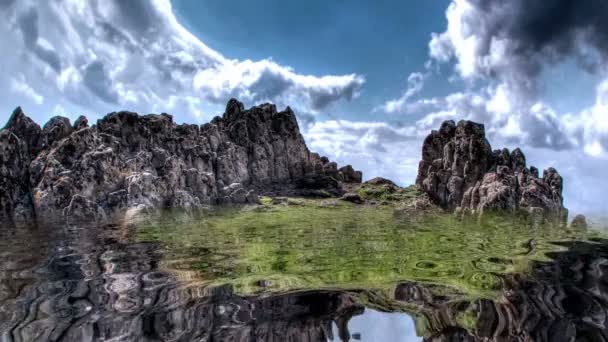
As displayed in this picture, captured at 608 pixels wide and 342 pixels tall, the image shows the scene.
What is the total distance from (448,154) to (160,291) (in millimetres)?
70563

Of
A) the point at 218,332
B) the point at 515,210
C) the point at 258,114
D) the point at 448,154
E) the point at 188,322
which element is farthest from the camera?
the point at 258,114

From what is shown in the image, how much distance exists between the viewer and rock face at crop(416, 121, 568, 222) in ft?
164

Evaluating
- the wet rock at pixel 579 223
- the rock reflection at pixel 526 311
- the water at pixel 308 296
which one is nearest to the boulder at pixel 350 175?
the wet rock at pixel 579 223

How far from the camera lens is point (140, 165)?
233ft

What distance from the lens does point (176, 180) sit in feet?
246

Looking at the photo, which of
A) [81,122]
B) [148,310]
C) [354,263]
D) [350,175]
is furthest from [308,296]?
[350,175]

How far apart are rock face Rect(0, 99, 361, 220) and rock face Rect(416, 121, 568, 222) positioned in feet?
137

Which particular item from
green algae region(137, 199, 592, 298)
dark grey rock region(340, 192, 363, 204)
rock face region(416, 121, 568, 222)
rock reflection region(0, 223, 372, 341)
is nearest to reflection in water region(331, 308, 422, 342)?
rock reflection region(0, 223, 372, 341)

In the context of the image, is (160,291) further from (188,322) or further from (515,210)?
(515,210)

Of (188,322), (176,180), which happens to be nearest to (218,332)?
(188,322)

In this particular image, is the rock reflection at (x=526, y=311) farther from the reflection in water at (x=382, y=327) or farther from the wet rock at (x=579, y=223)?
the wet rock at (x=579, y=223)

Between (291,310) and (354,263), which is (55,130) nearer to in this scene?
(354,263)

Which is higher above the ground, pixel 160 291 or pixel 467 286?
pixel 467 286

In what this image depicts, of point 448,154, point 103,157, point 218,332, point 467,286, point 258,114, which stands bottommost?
point 218,332
